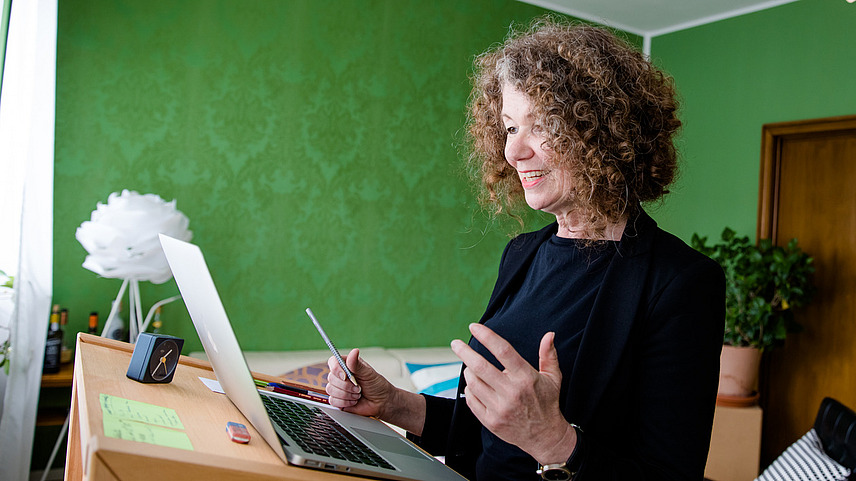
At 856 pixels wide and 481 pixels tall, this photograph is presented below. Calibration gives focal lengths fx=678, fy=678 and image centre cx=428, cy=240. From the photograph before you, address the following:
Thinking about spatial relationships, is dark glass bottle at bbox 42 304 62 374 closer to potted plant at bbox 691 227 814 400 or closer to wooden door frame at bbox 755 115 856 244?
potted plant at bbox 691 227 814 400

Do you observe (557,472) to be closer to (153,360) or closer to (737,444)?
(153,360)

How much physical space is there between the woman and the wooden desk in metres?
0.25

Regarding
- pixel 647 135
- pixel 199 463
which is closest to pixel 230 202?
pixel 647 135

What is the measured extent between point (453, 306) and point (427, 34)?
1.58 m

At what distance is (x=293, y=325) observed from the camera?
11.5 ft

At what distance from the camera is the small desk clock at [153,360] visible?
995 millimetres

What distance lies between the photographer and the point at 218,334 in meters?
0.85

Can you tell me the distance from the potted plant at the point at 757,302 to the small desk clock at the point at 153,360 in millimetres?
3236

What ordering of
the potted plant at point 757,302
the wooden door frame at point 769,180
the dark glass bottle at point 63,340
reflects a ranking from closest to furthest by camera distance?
the dark glass bottle at point 63,340
the potted plant at point 757,302
the wooden door frame at point 769,180

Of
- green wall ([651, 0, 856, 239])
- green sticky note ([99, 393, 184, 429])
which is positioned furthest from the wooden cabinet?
green sticky note ([99, 393, 184, 429])

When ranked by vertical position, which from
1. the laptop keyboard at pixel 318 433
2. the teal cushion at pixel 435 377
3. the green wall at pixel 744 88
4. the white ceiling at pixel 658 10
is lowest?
the teal cushion at pixel 435 377

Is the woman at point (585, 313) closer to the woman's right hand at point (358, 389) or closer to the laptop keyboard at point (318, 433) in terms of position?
the woman's right hand at point (358, 389)

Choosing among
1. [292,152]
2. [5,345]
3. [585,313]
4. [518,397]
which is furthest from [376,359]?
[518,397]

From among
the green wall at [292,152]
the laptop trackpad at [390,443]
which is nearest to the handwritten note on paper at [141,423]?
the laptop trackpad at [390,443]
